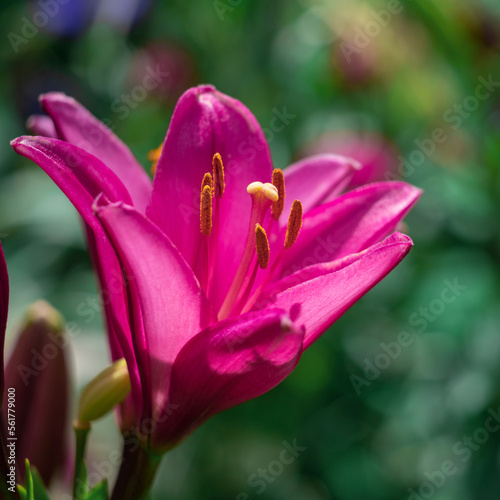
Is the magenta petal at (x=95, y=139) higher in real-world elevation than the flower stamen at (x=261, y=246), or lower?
higher

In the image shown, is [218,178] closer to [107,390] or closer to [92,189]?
[92,189]

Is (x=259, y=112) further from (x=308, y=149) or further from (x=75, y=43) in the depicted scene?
(x=75, y=43)

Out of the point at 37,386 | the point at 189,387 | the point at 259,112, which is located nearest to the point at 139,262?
the point at 189,387

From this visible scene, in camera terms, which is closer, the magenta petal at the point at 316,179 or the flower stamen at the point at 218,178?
the flower stamen at the point at 218,178

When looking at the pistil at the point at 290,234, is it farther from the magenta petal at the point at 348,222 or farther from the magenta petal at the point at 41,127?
the magenta petal at the point at 41,127

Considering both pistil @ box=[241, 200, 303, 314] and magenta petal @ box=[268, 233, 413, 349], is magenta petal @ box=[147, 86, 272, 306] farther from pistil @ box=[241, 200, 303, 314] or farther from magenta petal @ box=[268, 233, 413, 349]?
magenta petal @ box=[268, 233, 413, 349]

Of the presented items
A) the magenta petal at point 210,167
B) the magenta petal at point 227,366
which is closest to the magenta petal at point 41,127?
the magenta petal at point 210,167

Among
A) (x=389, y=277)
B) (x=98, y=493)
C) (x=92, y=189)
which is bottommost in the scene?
(x=389, y=277)

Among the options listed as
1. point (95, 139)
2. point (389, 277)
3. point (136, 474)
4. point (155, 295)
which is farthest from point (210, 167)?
point (389, 277)
